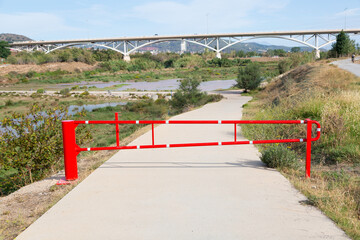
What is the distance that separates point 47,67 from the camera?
4459 inches

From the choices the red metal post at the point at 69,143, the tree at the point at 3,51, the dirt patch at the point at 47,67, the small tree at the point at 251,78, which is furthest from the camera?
the tree at the point at 3,51

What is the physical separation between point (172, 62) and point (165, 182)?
415 ft

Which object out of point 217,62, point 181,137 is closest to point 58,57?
point 217,62

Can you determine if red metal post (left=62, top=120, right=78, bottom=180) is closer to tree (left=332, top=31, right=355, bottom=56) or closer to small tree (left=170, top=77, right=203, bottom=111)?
small tree (left=170, top=77, right=203, bottom=111)

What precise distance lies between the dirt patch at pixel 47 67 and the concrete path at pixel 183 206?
4020 inches

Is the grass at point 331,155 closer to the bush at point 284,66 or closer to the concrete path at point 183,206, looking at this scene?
the concrete path at point 183,206

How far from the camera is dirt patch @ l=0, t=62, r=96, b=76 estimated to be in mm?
103750

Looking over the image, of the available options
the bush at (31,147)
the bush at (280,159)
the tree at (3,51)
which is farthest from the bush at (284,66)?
the tree at (3,51)

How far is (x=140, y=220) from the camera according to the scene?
4883mm

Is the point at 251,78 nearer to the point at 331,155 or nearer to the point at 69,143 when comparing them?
the point at 331,155

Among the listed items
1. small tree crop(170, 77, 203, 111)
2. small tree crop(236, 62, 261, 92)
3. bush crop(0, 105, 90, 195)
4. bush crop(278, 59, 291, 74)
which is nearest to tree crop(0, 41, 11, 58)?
bush crop(278, 59, 291, 74)

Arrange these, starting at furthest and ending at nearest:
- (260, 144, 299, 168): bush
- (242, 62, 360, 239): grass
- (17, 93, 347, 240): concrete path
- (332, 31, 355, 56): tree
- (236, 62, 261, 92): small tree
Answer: (332, 31, 355, 56): tree
(236, 62, 261, 92): small tree
(260, 144, 299, 168): bush
(242, 62, 360, 239): grass
(17, 93, 347, 240): concrete path

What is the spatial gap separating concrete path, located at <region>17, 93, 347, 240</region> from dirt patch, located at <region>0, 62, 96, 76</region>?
102109mm

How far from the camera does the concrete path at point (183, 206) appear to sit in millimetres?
4504
